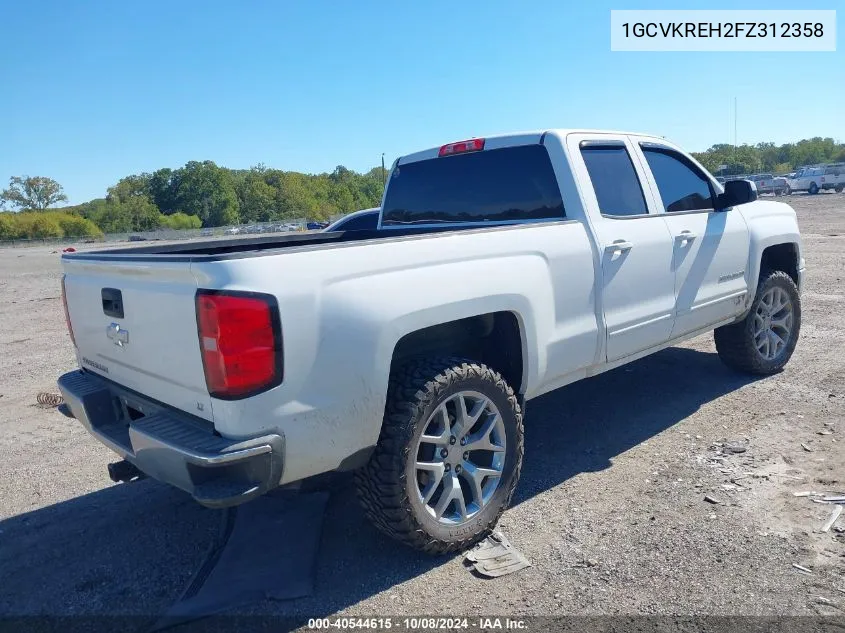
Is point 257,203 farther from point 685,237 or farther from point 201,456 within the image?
point 201,456

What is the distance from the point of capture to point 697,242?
4.52 meters

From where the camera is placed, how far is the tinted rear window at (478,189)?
398 cm

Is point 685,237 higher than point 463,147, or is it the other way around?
point 463,147

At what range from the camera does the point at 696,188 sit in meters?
4.87

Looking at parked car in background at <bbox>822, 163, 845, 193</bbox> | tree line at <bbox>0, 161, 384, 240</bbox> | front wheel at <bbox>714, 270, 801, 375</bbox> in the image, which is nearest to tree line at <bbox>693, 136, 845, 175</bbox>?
tree line at <bbox>0, 161, 384, 240</bbox>

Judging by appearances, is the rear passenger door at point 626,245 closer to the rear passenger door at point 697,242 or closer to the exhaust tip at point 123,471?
the rear passenger door at point 697,242

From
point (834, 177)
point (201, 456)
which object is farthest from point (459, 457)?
point (834, 177)

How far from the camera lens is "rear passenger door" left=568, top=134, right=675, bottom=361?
3834 millimetres

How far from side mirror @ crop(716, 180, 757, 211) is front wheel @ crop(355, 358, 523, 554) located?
2.67 meters

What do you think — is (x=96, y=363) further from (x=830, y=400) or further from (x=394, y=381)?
(x=830, y=400)

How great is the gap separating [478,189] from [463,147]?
0.34 m

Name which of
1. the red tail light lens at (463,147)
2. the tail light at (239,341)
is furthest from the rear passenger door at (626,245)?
the tail light at (239,341)

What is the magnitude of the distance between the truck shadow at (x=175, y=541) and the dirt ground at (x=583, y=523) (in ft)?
0.04

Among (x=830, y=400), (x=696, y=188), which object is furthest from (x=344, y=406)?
(x=830, y=400)
